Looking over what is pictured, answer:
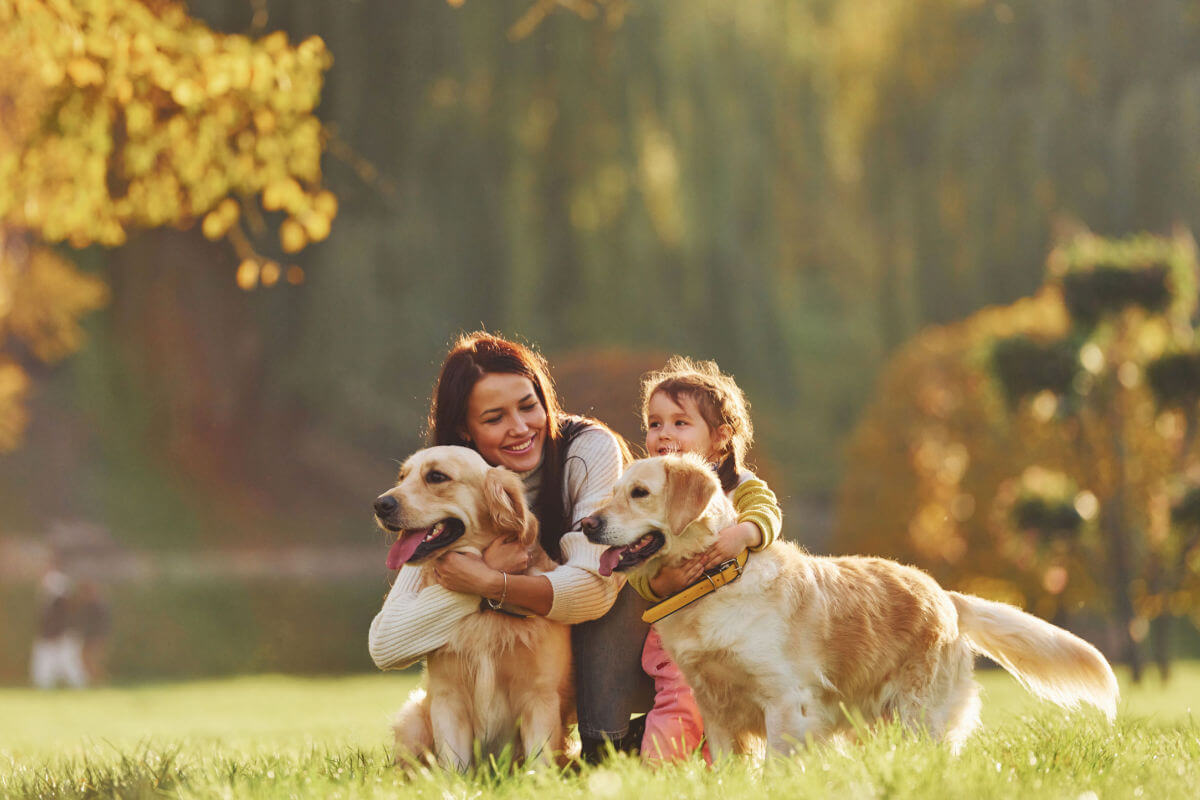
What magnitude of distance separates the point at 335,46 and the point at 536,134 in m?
3.05

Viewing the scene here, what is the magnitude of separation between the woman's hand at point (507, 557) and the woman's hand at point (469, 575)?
42 mm

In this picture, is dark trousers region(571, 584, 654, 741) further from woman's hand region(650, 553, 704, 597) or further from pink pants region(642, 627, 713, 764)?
woman's hand region(650, 553, 704, 597)

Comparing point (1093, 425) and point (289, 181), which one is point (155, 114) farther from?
point (1093, 425)

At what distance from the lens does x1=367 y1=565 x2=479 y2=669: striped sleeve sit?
169 inches

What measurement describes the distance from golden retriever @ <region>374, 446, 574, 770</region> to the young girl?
1.35ft

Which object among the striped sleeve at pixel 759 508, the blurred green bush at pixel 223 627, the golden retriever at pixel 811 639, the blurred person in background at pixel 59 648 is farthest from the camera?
the blurred green bush at pixel 223 627

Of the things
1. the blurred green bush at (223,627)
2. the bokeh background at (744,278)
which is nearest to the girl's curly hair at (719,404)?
the bokeh background at (744,278)

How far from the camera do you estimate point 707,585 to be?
4074mm

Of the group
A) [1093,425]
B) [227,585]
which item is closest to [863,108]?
[1093,425]

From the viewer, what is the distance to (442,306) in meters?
19.2

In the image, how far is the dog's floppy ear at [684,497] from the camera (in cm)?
407

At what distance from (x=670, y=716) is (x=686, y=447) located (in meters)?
0.96

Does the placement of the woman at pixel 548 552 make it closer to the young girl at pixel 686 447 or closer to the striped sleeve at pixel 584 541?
the striped sleeve at pixel 584 541

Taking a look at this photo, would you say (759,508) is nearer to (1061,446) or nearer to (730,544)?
(730,544)
